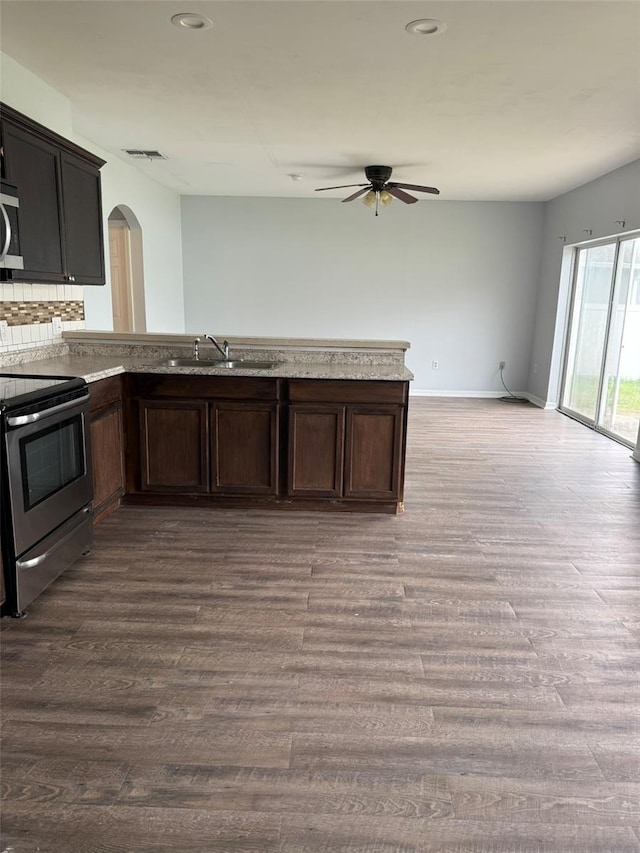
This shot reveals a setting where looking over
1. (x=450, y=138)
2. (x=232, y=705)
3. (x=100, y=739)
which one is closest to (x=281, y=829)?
(x=232, y=705)

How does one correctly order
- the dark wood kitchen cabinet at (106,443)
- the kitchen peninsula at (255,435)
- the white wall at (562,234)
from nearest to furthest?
the dark wood kitchen cabinet at (106,443) < the kitchen peninsula at (255,435) < the white wall at (562,234)

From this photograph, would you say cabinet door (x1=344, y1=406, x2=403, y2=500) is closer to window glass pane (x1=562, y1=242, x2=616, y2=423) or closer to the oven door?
the oven door

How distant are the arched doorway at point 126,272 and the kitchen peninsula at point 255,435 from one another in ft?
10.0

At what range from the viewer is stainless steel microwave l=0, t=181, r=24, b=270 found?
2.78 metres

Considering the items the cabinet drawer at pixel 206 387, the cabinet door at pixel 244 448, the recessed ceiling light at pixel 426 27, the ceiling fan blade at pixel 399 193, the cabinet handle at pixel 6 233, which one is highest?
the recessed ceiling light at pixel 426 27

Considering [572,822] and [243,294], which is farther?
[243,294]

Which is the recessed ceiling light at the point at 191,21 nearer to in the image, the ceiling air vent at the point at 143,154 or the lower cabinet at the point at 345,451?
the lower cabinet at the point at 345,451

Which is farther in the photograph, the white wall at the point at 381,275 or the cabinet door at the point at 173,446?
the white wall at the point at 381,275

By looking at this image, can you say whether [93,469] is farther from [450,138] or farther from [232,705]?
[450,138]

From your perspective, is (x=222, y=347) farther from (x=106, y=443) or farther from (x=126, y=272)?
(x=126, y=272)

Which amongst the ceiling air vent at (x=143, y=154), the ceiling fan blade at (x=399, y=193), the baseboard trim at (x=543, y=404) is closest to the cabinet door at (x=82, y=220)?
the ceiling air vent at (x=143, y=154)

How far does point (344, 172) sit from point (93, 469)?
4.44m

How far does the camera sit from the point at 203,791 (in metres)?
1.67

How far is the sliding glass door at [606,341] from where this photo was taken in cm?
592
